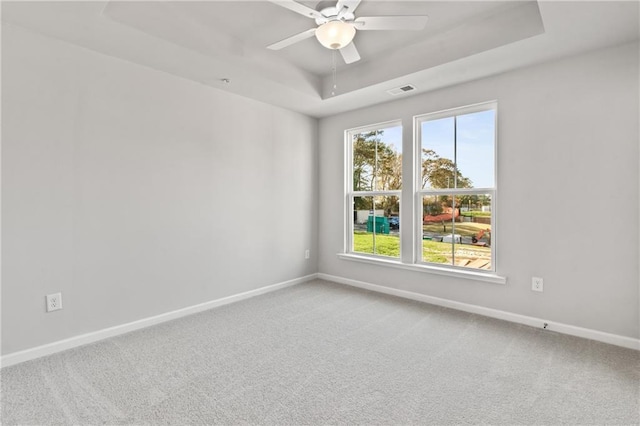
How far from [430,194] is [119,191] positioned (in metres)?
3.05

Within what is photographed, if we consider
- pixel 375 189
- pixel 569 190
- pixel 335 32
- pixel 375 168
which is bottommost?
pixel 569 190

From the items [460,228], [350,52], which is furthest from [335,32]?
[460,228]

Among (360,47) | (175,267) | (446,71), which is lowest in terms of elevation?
(175,267)

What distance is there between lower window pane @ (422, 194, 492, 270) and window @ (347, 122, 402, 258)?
40 cm

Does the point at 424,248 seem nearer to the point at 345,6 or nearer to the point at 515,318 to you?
the point at 515,318

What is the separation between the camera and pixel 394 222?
12.9ft

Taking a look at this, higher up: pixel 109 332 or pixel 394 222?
pixel 394 222

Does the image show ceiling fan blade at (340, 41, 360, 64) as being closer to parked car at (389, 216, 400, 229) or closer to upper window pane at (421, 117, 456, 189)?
upper window pane at (421, 117, 456, 189)

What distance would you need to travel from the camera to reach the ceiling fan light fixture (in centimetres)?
204

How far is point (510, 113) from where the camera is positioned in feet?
9.77

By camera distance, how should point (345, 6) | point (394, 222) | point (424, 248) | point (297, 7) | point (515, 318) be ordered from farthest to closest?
point (394, 222), point (424, 248), point (515, 318), point (345, 6), point (297, 7)

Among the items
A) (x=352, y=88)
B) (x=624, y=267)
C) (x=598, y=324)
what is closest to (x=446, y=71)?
(x=352, y=88)

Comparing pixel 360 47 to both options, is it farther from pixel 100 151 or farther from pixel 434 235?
pixel 100 151

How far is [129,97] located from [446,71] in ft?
9.23
